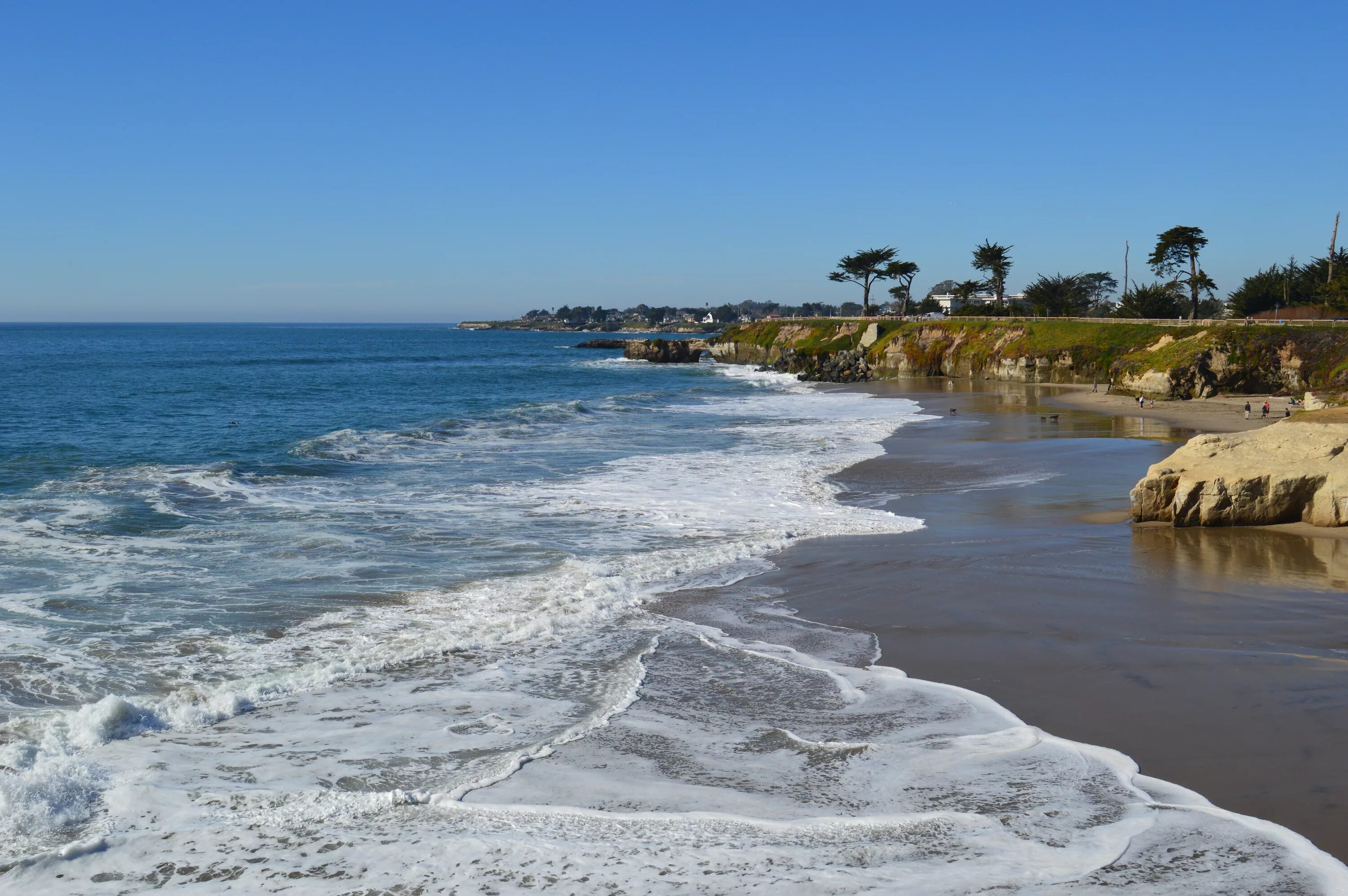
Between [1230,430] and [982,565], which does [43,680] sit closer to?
[982,565]

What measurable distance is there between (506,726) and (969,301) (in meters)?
127

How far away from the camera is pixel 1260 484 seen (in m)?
14.7

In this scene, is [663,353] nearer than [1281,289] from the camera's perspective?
No

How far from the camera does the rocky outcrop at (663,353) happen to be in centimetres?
10631

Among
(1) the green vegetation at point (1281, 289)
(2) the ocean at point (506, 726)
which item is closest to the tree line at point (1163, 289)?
(1) the green vegetation at point (1281, 289)

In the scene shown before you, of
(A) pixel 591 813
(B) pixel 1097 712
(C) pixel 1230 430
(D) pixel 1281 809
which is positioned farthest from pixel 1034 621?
(C) pixel 1230 430

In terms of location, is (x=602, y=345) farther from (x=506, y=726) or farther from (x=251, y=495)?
(x=506, y=726)

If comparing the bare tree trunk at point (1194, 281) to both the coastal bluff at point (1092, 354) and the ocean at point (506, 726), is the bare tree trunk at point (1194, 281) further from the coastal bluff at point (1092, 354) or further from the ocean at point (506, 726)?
the ocean at point (506, 726)

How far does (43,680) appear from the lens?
348 inches

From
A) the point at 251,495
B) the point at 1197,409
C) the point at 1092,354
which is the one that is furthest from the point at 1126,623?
the point at 1092,354

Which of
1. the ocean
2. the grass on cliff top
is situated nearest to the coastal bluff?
the grass on cliff top

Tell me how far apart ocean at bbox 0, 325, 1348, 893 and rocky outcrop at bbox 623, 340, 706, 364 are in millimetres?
86898

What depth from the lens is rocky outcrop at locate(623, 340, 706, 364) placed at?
10631 centimetres

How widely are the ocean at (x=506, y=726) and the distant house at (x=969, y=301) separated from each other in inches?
3350
